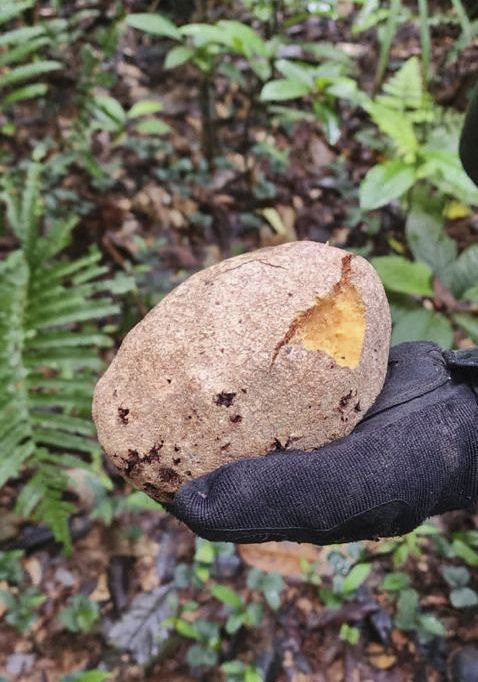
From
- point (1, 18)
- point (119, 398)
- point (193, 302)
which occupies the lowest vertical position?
point (119, 398)

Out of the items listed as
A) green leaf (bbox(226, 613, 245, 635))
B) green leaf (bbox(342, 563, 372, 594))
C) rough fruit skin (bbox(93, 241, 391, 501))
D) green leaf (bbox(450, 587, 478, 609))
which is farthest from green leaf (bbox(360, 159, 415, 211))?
green leaf (bbox(226, 613, 245, 635))

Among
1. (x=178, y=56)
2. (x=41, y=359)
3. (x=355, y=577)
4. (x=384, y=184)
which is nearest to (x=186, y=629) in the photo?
(x=355, y=577)

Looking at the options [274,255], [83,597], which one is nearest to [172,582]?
[83,597]

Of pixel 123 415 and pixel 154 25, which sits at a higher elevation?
pixel 154 25

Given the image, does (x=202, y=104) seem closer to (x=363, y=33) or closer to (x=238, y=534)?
(x=363, y=33)

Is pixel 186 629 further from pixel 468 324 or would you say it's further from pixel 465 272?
pixel 465 272

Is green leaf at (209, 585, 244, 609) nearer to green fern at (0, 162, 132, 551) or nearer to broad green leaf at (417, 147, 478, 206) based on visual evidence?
green fern at (0, 162, 132, 551)
